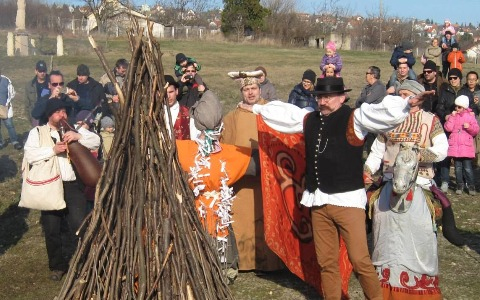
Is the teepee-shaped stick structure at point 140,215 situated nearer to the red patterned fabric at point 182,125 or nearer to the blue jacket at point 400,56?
the red patterned fabric at point 182,125

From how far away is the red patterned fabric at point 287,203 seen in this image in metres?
5.73

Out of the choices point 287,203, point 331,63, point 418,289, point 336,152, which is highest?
point 331,63

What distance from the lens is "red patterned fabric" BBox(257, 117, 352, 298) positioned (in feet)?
18.8

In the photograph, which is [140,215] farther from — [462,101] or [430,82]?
[462,101]

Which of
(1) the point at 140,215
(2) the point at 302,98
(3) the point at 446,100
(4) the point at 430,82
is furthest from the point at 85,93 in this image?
(1) the point at 140,215

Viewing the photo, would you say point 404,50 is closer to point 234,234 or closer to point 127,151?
point 234,234

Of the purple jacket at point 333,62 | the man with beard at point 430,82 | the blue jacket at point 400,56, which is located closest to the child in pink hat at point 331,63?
the purple jacket at point 333,62

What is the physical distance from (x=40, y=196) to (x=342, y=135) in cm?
281

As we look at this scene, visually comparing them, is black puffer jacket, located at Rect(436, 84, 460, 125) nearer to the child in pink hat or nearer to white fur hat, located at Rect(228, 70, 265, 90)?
the child in pink hat

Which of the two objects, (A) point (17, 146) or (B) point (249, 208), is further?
(A) point (17, 146)

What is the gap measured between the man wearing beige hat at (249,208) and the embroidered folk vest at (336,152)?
1.25 m

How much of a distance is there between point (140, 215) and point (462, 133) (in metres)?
6.58

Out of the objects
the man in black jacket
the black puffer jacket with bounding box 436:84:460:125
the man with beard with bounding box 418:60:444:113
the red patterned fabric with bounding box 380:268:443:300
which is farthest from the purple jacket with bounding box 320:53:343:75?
the red patterned fabric with bounding box 380:268:443:300

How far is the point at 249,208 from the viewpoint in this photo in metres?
6.18
